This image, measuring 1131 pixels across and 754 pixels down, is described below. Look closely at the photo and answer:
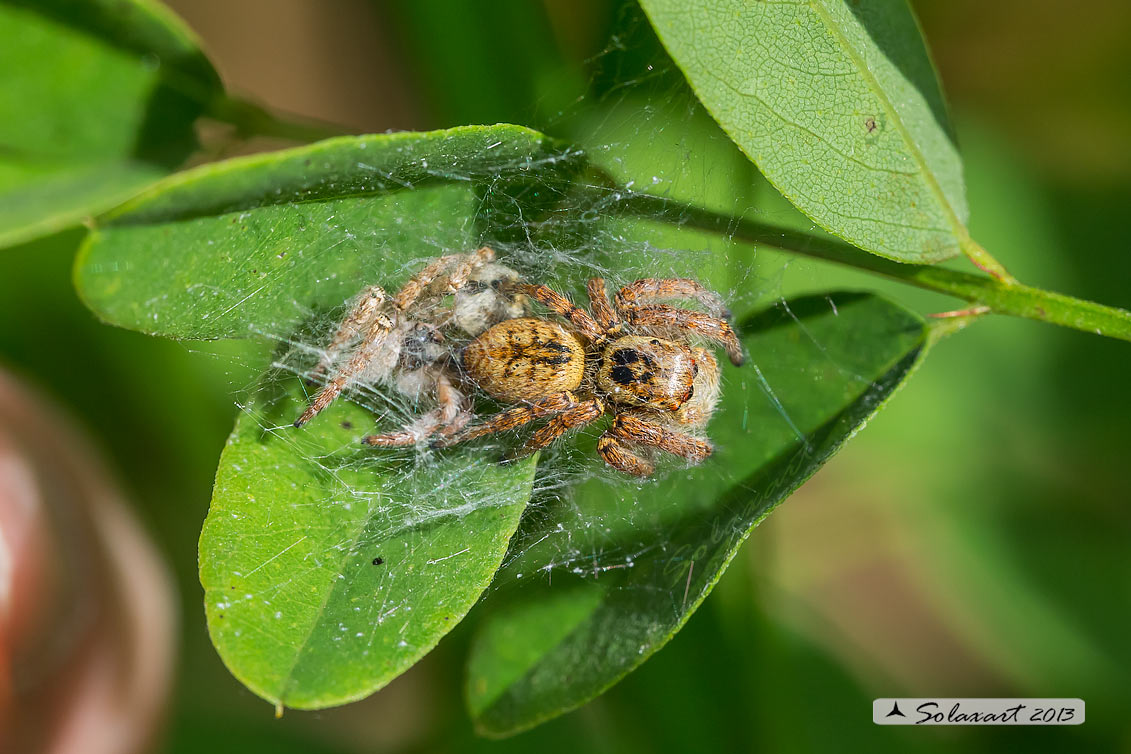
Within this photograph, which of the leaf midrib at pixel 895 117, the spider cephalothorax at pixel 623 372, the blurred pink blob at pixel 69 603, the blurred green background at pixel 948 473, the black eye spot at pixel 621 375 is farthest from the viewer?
the blurred green background at pixel 948 473

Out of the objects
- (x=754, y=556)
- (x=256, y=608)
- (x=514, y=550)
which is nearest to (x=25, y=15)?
(x=256, y=608)

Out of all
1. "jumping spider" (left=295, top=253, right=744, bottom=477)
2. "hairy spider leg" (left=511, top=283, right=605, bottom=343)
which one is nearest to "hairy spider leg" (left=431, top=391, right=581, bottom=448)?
"jumping spider" (left=295, top=253, right=744, bottom=477)

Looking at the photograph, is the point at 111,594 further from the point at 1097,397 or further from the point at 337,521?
the point at 1097,397

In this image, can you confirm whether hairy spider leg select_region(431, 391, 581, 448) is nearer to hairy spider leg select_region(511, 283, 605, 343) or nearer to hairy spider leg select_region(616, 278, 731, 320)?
hairy spider leg select_region(511, 283, 605, 343)

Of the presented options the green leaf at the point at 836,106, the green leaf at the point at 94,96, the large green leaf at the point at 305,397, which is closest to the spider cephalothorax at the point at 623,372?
the large green leaf at the point at 305,397

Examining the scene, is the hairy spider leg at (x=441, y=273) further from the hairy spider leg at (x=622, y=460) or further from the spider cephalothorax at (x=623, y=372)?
the hairy spider leg at (x=622, y=460)

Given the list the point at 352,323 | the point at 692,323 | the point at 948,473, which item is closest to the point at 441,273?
the point at 352,323
